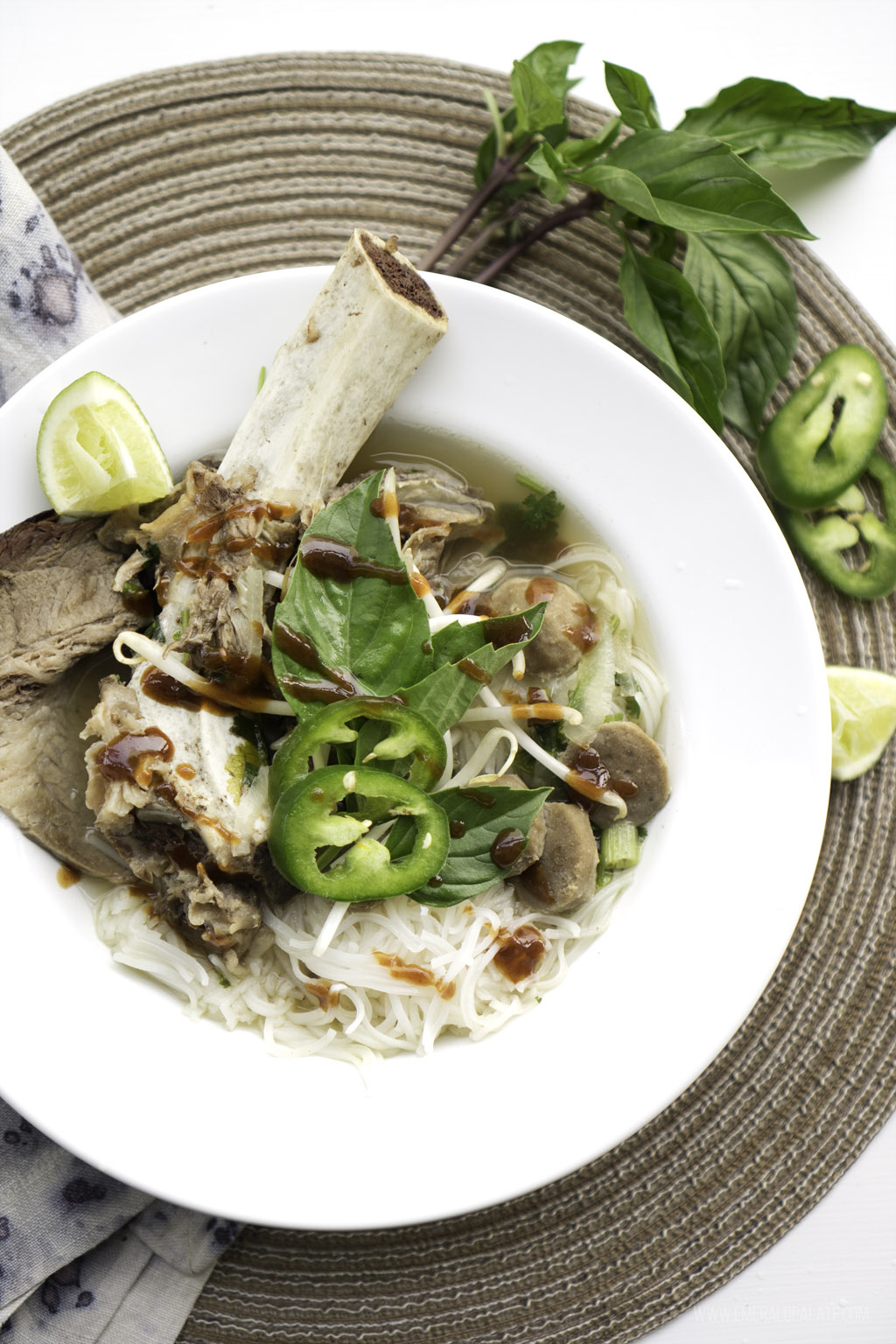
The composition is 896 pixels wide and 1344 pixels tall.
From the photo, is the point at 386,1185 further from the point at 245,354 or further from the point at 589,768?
the point at 245,354

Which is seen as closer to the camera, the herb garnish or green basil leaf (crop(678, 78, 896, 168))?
the herb garnish

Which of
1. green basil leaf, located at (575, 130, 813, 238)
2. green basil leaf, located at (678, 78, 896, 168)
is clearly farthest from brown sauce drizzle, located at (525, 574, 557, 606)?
green basil leaf, located at (678, 78, 896, 168)

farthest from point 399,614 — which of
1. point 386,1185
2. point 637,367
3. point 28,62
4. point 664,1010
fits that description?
point 28,62

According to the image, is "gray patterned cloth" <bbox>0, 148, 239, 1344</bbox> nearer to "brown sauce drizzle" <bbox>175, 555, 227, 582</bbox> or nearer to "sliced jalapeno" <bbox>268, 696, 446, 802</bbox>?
"brown sauce drizzle" <bbox>175, 555, 227, 582</bbox>

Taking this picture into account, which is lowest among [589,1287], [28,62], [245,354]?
[589,1287]

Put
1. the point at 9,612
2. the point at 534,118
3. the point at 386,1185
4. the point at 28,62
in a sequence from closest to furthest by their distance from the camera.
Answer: the point at 386,1185 → the point at 9,612 → the point at 534,118 → the point at 28,62

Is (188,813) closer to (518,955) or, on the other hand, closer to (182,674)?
(182,674)

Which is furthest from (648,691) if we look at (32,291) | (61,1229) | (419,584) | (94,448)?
(61,1229)
